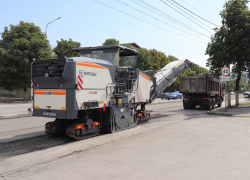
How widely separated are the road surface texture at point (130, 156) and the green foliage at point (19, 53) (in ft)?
68.9

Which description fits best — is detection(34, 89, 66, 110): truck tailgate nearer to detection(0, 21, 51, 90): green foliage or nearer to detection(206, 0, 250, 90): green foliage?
detection(206, 0, 250, 90): green foliage

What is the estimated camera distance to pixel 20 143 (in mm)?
7305

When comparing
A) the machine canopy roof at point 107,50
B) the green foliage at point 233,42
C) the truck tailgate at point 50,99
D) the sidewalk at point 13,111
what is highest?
the green foliage at point 233,42

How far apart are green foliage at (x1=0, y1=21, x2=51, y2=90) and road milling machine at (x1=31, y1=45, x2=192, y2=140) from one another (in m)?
20.5

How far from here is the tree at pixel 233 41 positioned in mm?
17031

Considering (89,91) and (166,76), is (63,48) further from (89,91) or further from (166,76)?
(89,91)

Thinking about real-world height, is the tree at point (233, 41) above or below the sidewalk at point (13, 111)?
above

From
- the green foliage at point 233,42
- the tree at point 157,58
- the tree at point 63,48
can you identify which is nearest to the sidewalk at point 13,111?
the green foliage at point 233,42

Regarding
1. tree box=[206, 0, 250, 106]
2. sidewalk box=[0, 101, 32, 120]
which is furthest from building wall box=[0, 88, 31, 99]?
tree box=[206, 0, 250, 106]

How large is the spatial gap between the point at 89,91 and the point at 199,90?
12609mm

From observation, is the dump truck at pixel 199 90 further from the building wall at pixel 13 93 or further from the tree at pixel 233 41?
the building wall at pixel 13 93

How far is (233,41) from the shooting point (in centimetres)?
1705

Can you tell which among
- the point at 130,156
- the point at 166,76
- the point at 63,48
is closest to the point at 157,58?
the point at 63,48

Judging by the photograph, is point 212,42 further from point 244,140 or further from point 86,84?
point 86,84
